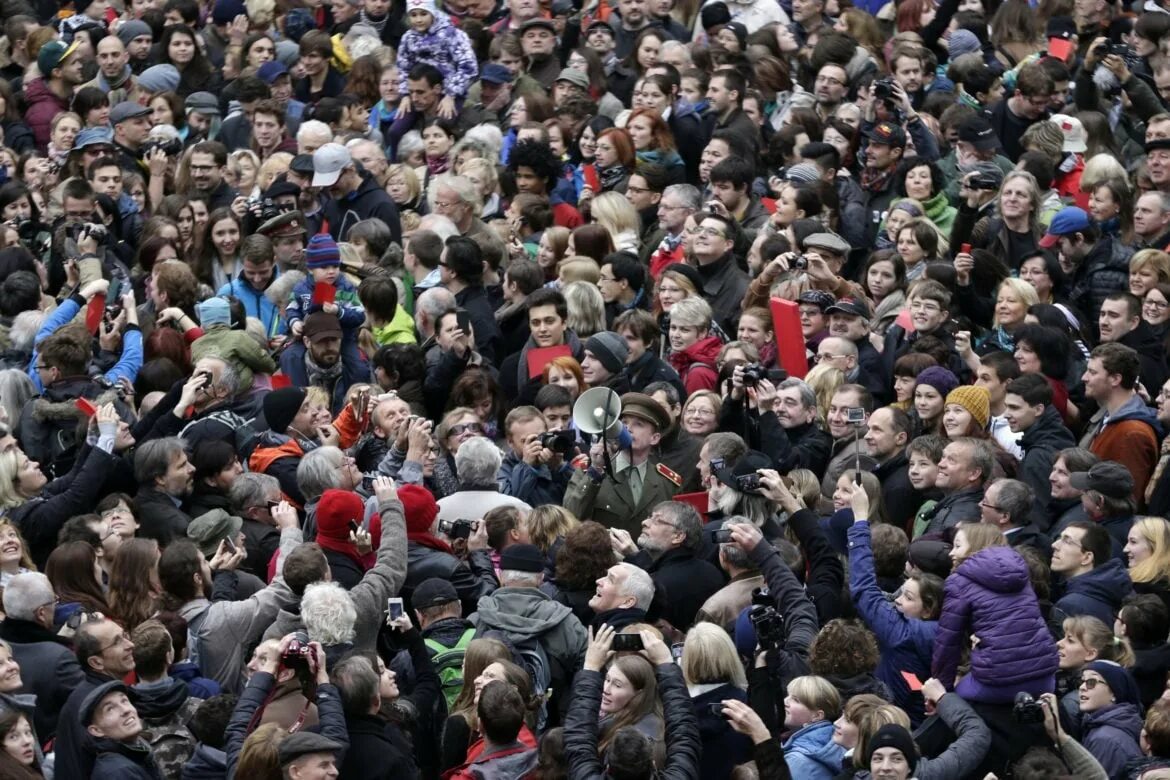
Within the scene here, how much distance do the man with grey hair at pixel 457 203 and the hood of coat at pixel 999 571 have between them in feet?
18.0

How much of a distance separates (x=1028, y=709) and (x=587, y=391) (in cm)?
317

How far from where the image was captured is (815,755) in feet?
27.0

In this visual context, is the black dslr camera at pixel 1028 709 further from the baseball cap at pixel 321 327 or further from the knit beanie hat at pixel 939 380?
the baseball cap at pixel 321 327

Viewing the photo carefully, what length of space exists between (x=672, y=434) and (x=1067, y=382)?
2128mm

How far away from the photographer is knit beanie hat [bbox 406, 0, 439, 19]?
52.3 feet

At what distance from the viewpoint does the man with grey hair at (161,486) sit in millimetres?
10359

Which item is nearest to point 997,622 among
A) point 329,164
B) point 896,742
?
point 896,742

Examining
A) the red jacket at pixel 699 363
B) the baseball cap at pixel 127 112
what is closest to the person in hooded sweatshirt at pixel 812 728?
the red jacket at pixel 699 363

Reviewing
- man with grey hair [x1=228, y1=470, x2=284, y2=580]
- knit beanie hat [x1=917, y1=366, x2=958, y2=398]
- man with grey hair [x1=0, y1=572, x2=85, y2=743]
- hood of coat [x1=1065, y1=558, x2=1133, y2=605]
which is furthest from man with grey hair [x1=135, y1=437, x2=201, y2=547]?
hood of coat [x1=1065, y1=558, x2=1133, y2=605]

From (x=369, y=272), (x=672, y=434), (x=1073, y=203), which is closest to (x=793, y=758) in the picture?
(x=672, y=434)

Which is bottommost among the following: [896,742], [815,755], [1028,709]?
[815,755]

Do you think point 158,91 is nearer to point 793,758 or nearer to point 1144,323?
point 1144,323

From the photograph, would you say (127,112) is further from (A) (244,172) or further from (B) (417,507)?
(B) (417,507)

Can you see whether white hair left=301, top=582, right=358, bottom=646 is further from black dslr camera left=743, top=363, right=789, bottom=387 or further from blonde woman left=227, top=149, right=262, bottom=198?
blonde woman left=227, top=149, right=262, bottom=198
